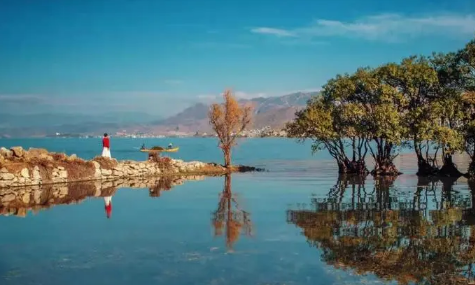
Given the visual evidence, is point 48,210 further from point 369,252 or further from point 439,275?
point 439,275

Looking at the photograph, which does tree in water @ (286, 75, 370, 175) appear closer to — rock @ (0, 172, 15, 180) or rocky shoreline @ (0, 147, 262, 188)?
rocky shoreline @ (0, 147, 262, 188)

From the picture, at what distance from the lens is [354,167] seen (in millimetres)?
56312

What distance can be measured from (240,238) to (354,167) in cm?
3723

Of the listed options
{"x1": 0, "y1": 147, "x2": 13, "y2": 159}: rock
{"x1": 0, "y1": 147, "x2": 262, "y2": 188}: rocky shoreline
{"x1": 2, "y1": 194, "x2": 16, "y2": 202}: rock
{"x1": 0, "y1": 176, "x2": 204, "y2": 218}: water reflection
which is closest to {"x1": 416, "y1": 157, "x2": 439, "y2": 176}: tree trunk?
{"x1": 0, "y1": 147, "x2": 262, "y2": 188}: rocky shoreline

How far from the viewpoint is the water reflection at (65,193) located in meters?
30.9

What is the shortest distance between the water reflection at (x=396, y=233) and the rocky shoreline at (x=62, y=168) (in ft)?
76.6

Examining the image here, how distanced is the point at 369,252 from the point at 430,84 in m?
34.8

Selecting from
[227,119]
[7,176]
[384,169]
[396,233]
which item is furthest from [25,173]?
[384,169]

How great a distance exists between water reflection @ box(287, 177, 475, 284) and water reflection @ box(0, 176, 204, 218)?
1305cm

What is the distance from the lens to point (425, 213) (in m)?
27.6

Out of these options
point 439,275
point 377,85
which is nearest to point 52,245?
point 439,275

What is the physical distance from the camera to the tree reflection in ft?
73.9

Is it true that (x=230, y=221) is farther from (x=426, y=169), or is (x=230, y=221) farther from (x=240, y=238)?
(x=426, y=169)

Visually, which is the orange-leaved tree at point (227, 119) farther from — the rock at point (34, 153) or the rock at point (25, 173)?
the rock at point (25, 173)
